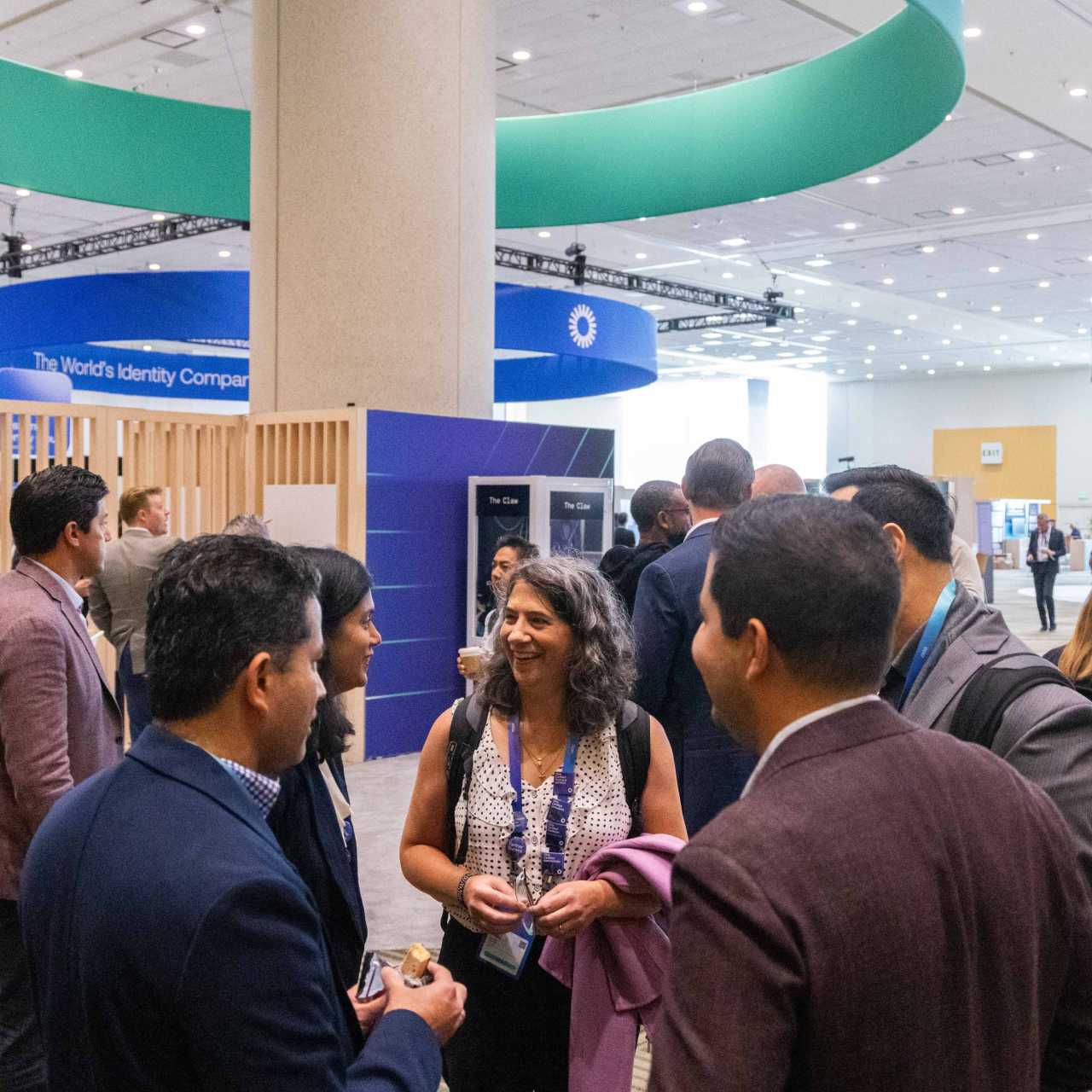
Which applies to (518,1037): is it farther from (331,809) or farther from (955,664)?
(955,664)

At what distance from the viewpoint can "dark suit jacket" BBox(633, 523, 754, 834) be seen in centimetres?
352

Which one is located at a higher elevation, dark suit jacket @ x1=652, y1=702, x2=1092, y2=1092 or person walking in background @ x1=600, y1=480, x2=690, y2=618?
person walking in background @ x1=600, y1=480, x2=690, y2=618

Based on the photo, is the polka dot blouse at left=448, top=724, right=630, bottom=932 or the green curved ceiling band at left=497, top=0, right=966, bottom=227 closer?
the polka dot blouse at left=448, top=724, right=630, bottom=932

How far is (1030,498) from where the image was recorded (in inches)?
1346

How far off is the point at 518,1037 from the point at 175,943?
1335 mm

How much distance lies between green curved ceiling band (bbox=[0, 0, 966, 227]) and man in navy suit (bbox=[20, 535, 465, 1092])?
6.93 m

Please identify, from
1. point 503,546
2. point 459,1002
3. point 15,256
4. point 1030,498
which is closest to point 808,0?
point 503,546

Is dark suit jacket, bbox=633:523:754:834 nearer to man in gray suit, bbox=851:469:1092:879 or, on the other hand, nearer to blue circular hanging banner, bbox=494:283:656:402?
man in gray suit, bbox=851:469:1092:879

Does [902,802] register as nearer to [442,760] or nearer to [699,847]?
[699,847]

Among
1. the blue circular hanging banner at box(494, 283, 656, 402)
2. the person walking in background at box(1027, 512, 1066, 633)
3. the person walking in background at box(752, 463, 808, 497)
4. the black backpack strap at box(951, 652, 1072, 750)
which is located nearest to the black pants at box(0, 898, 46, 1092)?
the black backpack strap at box(951, 652, 1072, 750)

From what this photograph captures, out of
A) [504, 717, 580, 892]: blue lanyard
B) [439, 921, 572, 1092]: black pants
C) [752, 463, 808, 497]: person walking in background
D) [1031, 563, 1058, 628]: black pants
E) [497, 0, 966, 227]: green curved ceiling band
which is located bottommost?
[1031, 563, 1058, 628]: black pants

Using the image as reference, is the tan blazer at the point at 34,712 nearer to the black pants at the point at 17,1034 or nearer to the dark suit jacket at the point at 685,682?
the black pants at the point at 17,1034

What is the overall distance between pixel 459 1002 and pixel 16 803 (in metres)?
1.63

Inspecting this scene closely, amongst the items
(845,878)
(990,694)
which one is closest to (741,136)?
(990,694)
